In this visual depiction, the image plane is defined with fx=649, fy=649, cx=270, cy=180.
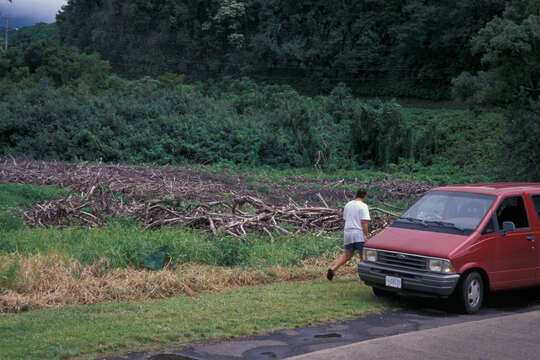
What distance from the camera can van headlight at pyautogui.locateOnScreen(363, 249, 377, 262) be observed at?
35.2ft

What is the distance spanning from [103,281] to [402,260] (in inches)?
197

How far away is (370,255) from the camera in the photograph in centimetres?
1078

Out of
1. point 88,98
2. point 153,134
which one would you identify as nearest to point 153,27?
point 88,98

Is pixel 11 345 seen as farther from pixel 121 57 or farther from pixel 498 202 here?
pixel 121 57

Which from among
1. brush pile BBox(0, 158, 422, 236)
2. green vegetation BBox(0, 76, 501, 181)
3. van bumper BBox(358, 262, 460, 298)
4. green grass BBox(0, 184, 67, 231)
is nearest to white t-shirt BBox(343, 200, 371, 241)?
van bumper BBox(358, 262, 460, 298)

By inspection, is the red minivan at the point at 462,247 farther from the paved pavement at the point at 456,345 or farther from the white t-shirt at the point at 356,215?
the paved pavement at the point at 456,345

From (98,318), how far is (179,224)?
714 cm

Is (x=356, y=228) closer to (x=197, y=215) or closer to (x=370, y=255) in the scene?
(x=370, y=255)

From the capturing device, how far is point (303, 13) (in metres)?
70.1

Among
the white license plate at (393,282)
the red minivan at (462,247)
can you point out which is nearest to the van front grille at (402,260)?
the red minivan at (462,247)

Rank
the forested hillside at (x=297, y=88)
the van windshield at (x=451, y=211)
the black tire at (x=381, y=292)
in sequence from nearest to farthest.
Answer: the van windshield at (x=451, y=211) < the black tire at (x=381, y=292) < the forested hillside at (x=297, y=88)

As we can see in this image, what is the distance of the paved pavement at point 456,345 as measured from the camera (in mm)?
7500

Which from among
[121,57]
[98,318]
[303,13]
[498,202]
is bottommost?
[98,318]

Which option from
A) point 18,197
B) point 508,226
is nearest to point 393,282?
point 508,226
